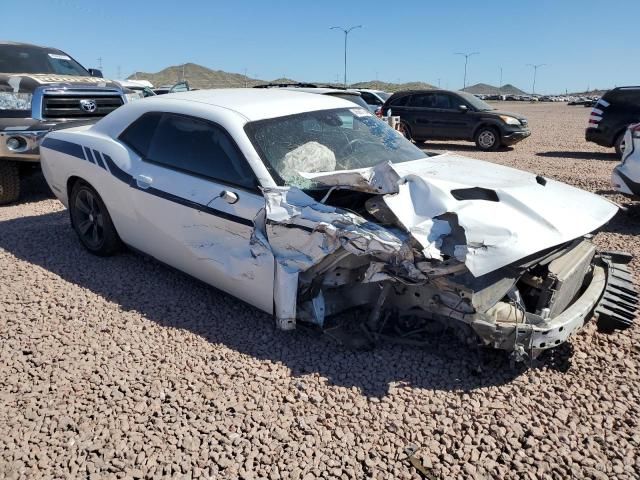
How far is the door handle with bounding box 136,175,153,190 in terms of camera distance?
4000mm

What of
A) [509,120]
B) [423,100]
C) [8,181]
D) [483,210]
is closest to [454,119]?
[423,100]

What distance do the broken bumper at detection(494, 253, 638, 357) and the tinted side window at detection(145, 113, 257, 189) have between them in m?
1.85

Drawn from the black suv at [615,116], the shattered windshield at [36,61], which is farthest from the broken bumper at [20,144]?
the black suv at [615,116]

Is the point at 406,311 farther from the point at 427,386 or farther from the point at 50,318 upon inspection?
the point at 50,318

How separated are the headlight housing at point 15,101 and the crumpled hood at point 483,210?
518 cm

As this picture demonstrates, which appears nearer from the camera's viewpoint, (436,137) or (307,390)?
(307,390)

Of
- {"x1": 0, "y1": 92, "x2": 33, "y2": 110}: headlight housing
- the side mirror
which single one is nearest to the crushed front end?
the side mirror

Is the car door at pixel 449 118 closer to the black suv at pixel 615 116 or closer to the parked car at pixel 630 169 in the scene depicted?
the black suv at pixel 615 116

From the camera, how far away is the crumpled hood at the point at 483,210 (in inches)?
106

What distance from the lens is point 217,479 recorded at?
7.69ft

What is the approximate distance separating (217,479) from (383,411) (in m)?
0.94

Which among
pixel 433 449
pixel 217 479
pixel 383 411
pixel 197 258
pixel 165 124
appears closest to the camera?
pixel 217 479

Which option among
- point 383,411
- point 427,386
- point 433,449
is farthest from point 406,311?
point 433,449

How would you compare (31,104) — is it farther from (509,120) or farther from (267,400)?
(509,120)
